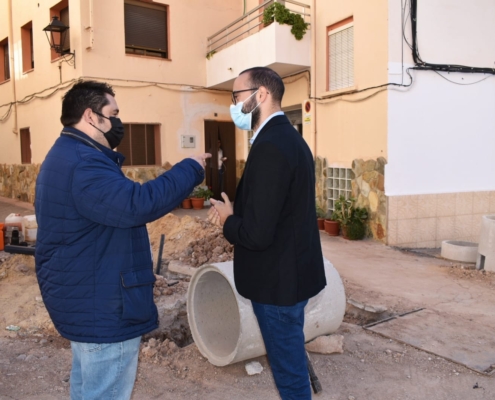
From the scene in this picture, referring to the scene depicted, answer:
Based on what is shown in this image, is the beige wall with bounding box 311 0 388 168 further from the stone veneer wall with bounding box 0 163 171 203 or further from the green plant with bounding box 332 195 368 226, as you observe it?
the stone veneer wall with bounding box 0 163 171 203

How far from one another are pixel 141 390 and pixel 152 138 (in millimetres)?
9879

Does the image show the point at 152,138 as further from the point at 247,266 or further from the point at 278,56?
the point at 247,266

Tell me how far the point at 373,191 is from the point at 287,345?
678 cm

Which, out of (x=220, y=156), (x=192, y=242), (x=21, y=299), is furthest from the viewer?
(x=220, y=156)

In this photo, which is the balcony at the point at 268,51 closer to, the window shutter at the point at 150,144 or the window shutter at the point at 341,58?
the window shutter at the point at 341,58

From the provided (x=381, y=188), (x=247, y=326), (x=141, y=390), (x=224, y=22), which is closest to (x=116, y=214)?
(x=247, y=326)

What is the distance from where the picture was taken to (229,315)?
422cm

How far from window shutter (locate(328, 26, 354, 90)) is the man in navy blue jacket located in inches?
312

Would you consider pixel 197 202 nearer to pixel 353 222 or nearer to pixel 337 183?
pixel 337 183

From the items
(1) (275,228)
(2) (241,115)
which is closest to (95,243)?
(1) (275,228)

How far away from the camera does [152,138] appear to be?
42.0 feet

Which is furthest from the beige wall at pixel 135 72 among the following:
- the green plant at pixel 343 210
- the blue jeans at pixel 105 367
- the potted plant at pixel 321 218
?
the blue jeans at pixel 105 367

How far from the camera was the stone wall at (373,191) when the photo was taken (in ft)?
28.4

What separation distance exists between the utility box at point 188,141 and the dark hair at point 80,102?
1079 centimetres
